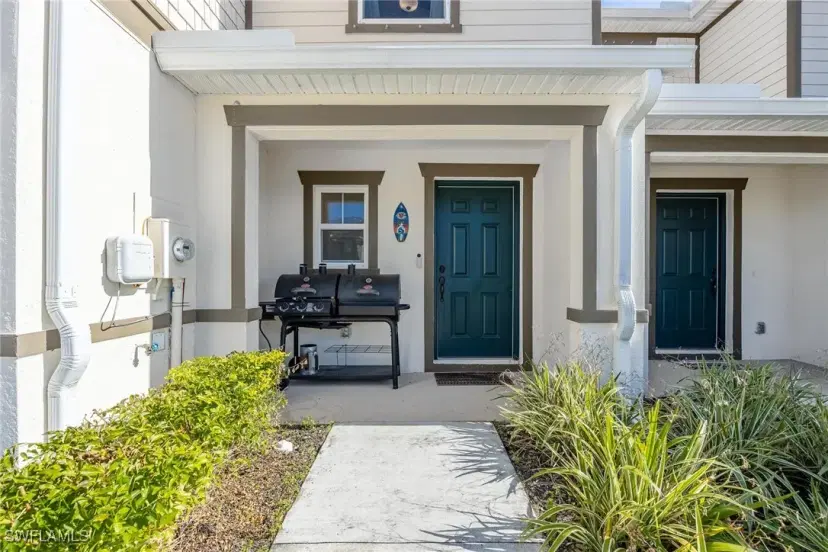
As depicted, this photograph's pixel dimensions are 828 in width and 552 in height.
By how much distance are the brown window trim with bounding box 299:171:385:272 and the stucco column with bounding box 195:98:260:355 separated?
1.34 meters

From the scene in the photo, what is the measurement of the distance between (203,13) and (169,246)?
1992 mm

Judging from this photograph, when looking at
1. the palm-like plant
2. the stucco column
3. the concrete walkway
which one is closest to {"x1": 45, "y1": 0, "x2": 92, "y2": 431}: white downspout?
the concrete walkway

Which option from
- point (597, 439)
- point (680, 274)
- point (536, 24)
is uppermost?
point (536, 24)

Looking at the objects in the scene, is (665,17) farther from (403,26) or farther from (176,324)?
(176,324)

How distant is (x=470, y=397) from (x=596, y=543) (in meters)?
2.31

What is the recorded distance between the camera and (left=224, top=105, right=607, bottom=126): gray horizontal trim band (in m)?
3.69

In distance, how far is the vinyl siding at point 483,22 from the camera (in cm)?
→ 414

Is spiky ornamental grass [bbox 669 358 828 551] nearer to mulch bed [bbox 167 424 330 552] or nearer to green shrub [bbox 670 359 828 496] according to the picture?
green shrub [bbox 670 359 828 496]

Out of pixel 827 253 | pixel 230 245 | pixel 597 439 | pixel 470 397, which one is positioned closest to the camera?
pixel 597 439

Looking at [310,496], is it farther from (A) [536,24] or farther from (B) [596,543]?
(A) [536,24]

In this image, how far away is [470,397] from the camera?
13.4ft

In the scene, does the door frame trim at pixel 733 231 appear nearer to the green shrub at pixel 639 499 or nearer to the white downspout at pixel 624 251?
the white downspout at pixel 624 251

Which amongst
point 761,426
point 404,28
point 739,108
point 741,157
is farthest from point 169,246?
point 741,157

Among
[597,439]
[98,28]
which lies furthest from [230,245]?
[597,439]
